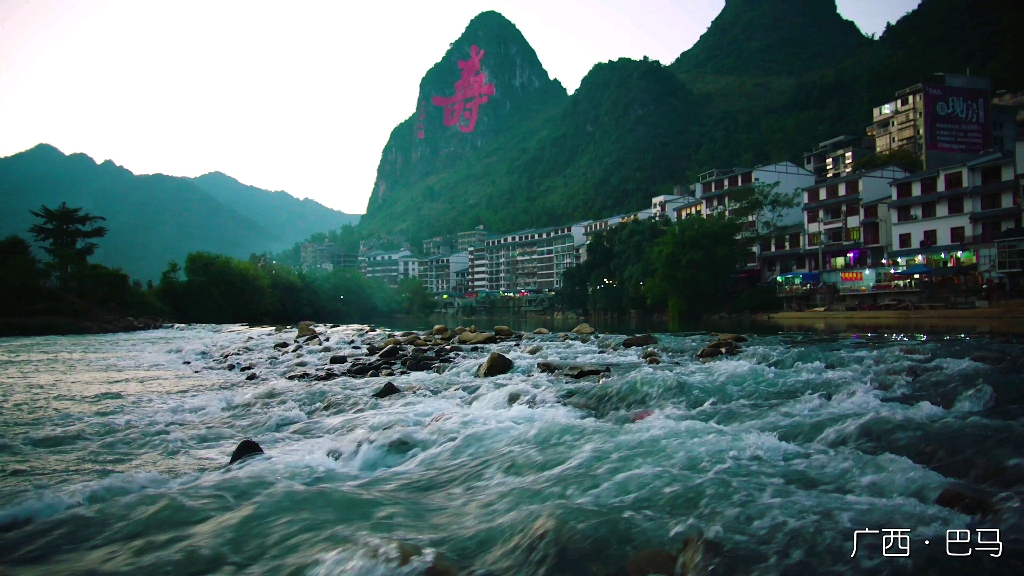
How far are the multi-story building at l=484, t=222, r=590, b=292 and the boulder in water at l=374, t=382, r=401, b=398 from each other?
9840 cm

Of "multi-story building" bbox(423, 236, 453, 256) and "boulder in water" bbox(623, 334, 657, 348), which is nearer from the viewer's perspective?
"boulder in water" bbox(623, 334, 657, 348)

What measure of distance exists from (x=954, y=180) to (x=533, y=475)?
48.7 meters

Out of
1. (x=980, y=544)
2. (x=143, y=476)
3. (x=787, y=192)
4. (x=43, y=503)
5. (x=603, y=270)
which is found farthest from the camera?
(x=603, y=270)

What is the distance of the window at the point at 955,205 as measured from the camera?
41.2 meters

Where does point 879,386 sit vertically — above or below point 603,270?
below

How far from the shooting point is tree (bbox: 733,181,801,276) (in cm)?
5878

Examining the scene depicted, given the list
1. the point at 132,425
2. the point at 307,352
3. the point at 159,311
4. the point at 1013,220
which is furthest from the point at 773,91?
the point at 132,425

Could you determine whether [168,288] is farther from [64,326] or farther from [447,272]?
[447,272]

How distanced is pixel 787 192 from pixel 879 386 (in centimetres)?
6506

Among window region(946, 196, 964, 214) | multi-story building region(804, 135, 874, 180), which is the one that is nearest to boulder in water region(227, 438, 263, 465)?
window region(946, 196, 964, 214)

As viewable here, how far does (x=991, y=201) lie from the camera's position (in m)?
39.6

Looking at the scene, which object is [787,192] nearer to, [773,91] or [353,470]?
[353,470]

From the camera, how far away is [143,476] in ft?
21.3

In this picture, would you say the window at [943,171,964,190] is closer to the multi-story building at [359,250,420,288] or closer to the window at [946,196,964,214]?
the window at [946,196,964,214]
